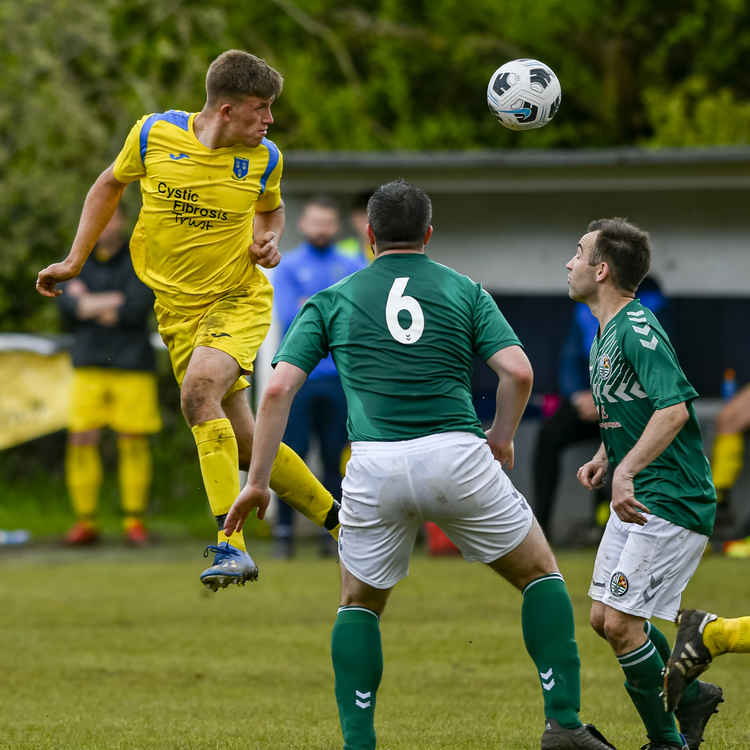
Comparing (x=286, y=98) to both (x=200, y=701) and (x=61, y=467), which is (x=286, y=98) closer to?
(x=61, y=467)

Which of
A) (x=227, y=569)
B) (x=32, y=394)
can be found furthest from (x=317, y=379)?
(x=227, y=569)

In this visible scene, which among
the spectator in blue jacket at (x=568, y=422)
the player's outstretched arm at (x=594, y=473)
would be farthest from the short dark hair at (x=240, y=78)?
the spectator in blue jacket at (x=568, y=422)

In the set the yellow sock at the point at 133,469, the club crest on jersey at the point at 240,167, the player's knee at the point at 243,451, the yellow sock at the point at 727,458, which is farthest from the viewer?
the yellow sock at the point at 133,469

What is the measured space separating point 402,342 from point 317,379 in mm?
6923

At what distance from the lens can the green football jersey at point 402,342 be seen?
205 inches

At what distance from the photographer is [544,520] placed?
12414 millimetres

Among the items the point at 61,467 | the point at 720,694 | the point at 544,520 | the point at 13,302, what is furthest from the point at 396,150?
the point at 720,694

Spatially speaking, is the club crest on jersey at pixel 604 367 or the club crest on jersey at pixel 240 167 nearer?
the club crest on jersey at pixel 604 367

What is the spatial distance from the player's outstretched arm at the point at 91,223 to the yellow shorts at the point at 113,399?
19.9 feet

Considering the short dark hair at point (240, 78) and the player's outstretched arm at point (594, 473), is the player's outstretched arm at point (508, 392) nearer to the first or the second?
the player's outstretched arm at point (594, 473)

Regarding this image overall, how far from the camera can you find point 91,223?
269 inches

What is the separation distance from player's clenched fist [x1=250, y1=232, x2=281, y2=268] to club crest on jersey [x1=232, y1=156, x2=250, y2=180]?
0.31 m

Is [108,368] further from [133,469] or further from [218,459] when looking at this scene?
[218,459]

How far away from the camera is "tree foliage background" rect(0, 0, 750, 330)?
66.6ft
